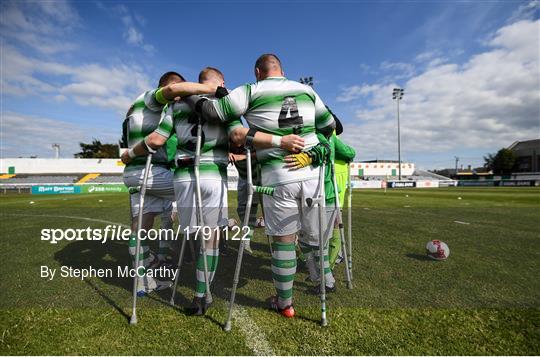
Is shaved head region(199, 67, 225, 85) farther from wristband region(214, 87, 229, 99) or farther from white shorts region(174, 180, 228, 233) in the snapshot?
white shorts region(174, 180, 228, 233)

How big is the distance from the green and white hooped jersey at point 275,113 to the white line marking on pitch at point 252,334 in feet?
4.49

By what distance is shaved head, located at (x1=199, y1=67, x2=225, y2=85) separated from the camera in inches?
126

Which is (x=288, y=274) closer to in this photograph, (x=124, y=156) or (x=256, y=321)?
(x=256, y=321)

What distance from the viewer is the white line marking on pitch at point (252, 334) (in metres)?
2.29

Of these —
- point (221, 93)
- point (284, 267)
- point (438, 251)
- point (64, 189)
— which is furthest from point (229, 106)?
point (64, 189)

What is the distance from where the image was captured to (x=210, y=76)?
10.5 feet

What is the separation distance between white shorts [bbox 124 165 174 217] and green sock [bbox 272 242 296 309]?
1.72m

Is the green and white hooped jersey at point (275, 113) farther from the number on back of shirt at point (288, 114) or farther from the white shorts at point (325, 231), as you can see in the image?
the white shorts at point (325, 231)

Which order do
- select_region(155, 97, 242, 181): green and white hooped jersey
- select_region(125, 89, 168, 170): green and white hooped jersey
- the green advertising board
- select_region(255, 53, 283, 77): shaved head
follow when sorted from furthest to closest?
the green advertising board
select_region(125, 89, 168, 170): green and white hooped jersey
select_region(155, 97, 242, 181): green and white hooped jersey
select_region(255, 53, 283, 77): shaved head

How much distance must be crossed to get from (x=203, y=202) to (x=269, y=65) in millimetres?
1616

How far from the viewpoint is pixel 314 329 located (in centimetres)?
260

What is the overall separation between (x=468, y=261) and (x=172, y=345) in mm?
4792

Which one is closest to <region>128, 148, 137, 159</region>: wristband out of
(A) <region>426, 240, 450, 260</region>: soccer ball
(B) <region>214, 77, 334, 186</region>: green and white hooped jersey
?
(B) <region>214, 77, 334, 186</region>: green and white hooped jersey

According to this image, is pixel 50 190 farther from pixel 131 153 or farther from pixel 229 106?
pixel 229 106
